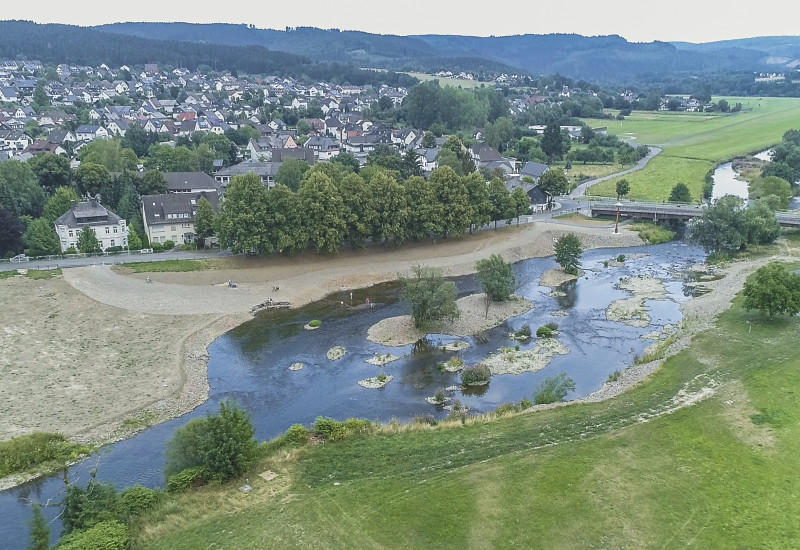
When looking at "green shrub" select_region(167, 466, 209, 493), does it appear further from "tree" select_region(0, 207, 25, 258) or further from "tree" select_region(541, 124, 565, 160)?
"tree" select_region(541, 124, 565, 160)

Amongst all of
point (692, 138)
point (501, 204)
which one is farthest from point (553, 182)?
point (692, 138)

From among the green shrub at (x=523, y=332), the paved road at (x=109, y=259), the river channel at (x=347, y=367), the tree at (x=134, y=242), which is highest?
the tree at (x=134, y=242)

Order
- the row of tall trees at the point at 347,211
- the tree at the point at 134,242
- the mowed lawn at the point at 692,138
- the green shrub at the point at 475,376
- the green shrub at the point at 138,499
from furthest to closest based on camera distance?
the mowed lawn at the point at 692,138
the tree at the point at 134,242
the row of tall trees at the point at 347,211
the green shrub at the point at 475,376
the green shrub at the point at 138,499

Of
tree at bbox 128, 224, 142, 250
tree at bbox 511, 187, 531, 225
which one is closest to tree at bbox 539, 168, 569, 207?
tree at bbox 511, 187, 531, 225

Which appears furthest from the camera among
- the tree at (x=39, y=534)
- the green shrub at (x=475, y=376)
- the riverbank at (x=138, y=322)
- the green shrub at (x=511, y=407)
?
the green shrub at (x=475, y=376)

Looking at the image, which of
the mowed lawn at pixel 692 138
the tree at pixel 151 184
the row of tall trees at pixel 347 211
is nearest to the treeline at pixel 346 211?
the row of tall trees at pixel 347 211

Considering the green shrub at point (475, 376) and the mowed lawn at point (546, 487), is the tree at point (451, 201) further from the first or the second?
the mowed lawn at point (546, 487)
